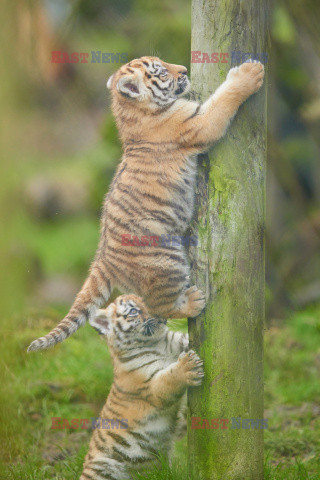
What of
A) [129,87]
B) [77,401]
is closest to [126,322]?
[129,87]

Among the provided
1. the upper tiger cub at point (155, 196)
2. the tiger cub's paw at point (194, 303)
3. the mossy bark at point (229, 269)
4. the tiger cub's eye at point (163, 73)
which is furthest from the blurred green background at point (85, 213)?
the tiger cub's paw at point (194, 303)

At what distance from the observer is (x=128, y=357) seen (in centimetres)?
347

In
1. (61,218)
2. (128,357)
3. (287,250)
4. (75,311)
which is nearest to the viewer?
(75,311)

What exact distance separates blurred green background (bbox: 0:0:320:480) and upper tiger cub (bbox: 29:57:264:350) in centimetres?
55

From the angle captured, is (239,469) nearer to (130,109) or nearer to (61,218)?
(130,109)

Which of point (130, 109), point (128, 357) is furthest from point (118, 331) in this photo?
point (130, 109)

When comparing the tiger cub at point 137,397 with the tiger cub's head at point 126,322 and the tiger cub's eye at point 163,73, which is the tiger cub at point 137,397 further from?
the tiger cub's eye at point 163,73

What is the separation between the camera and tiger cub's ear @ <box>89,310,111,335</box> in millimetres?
3270

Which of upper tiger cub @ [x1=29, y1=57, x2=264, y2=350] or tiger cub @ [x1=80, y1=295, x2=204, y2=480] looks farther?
tiger cub @ [x1=80, y1=295, x2=204, y2=480]

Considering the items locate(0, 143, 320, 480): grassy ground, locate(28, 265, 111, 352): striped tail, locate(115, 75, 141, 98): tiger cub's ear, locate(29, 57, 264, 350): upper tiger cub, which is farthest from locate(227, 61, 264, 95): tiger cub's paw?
locate(0, 143, 320, 480): grassy ground

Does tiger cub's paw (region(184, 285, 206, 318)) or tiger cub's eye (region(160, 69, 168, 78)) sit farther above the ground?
tiger cub's eye (region(160, 69, 168, 78))

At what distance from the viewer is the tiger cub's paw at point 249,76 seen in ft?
10.1

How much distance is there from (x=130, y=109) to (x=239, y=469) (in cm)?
211

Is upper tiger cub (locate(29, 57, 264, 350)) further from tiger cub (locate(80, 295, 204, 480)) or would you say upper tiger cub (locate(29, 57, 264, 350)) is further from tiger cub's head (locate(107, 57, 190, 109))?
tiger cub (locate(80, 295, 204, 480))
